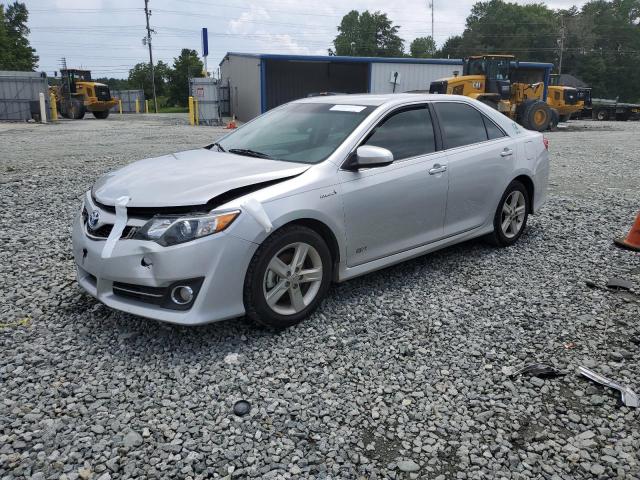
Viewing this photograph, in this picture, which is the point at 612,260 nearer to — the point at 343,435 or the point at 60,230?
the point at 343,435

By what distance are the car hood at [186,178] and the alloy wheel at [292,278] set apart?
521 mm

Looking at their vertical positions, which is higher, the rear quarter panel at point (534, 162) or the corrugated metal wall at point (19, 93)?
the corrugated metal wall at point (19, 93)

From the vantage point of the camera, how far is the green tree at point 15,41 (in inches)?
2581

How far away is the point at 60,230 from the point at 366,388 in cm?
444

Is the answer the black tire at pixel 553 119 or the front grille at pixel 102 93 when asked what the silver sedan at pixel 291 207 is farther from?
the front grille at pixel 102 93

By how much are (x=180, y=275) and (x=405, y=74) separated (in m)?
29.9

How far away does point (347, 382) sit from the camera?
3.24 metres

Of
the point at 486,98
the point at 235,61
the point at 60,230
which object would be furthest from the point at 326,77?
the point at 60,230

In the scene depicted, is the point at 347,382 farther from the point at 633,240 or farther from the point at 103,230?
the point at 633,240

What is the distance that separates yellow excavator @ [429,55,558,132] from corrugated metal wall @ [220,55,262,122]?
10279mm

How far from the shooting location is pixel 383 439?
109 inches

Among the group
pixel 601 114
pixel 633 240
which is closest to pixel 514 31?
pixel 601 114

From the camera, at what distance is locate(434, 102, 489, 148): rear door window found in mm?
4992

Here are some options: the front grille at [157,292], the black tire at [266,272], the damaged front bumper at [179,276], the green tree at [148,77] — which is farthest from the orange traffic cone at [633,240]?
the green tree at [148,77]
